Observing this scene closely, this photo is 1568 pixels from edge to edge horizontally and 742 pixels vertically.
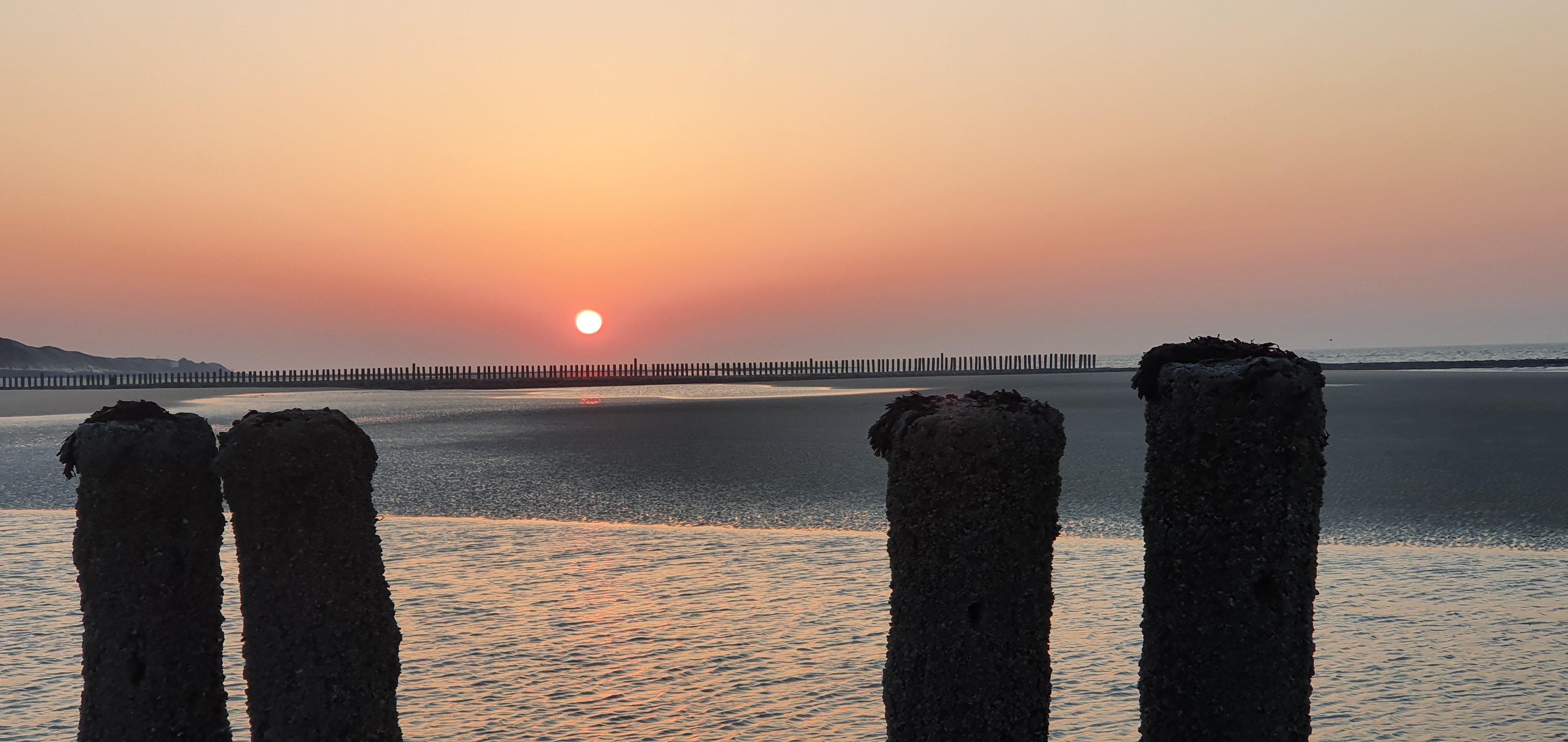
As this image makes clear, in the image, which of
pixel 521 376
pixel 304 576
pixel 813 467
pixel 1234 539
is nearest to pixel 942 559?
pixel 1234 539

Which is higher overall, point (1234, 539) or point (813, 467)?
point (1234, 539)

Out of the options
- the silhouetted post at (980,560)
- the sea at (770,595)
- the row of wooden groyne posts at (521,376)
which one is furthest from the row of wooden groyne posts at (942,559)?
the row of wooden groyne posts at (521,376)

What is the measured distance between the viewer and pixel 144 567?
203 inches

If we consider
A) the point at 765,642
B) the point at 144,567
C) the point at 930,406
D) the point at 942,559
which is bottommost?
the point at 765,642

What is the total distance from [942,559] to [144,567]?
→ 3646 mm

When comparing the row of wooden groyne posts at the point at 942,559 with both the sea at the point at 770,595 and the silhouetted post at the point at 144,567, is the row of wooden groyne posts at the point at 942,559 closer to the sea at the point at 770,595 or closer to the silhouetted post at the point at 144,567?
the silhouetted post at the point at 144,567

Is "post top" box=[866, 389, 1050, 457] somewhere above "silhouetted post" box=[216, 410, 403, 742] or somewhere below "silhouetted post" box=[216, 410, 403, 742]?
above

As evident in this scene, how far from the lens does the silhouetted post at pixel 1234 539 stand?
4531mm

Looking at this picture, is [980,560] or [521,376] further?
[521,376]

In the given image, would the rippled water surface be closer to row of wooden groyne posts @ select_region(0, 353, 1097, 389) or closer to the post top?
the post top

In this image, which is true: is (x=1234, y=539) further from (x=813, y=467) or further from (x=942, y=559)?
(x=813, y=467)

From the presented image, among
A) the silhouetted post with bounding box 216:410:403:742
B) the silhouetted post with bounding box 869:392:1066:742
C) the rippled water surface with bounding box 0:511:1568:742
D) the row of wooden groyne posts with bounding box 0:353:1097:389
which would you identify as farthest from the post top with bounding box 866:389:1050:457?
the row of wooden groyne posts with bounding box 0:353:1097:389

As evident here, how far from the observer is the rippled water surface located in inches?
287

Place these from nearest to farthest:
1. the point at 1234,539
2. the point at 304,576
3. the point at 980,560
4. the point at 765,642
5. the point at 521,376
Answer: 1. the point at 980,560
2. the point at 1234,539
3. the point at 304,576
4. the point at 765,642
5. the point at 521,376
